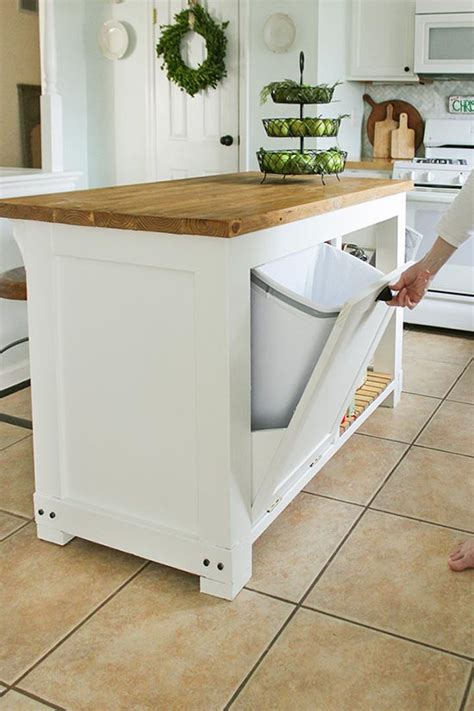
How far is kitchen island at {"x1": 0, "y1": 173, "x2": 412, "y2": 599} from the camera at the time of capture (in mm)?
1878

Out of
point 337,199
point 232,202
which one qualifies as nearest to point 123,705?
point 232,202

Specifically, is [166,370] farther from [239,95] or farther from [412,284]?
[239,95]

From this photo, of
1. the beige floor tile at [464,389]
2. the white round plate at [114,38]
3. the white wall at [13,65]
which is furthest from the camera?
the white round plate at [114,38]

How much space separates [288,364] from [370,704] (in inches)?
30.5

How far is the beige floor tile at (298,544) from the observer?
2102mm

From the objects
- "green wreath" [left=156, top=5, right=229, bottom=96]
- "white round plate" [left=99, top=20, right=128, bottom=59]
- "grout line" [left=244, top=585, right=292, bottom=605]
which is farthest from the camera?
"white round plate" [left=99, top=20, right=128, bottom=59]

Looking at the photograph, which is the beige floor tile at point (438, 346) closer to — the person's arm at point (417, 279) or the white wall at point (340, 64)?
the white wall at point (340, 64)

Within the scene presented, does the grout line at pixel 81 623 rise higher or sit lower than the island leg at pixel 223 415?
lower

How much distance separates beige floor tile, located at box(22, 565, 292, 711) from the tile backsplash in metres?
3.97

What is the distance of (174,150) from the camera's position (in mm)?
5582

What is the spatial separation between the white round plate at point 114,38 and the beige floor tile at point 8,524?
4.00m

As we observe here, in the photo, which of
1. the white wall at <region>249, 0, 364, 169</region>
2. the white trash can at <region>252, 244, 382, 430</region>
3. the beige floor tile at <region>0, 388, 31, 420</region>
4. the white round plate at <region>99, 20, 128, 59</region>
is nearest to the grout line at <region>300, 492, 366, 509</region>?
the white trash can at <region>252, 244, 382, 430</region>

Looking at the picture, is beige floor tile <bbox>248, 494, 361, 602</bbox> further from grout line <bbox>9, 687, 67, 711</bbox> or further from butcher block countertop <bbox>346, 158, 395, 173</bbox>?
butcher block countertop <bbox>346, 158, 395, 173</bbox>

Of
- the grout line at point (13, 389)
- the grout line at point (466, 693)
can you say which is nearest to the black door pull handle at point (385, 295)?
the grout line at point (466, 693)
